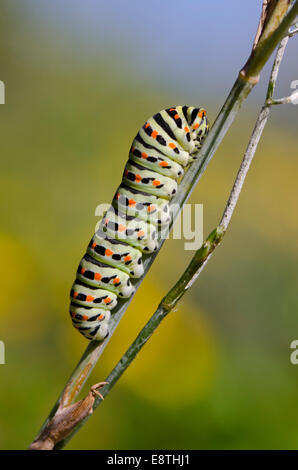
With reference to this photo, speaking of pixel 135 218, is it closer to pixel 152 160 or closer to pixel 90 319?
pixel 152 160

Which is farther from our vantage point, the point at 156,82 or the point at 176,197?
the point at 156,82

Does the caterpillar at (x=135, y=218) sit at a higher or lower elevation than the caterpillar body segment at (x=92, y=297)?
higher

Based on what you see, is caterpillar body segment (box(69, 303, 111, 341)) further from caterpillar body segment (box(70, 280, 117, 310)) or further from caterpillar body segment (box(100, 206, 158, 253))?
caterpillar body segment (box(100, 206, 158, 253))

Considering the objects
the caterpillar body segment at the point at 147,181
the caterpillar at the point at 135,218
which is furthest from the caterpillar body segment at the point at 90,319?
the caterpillar body segment at the point at 147,181

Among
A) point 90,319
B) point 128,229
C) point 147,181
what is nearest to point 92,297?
point 90,319

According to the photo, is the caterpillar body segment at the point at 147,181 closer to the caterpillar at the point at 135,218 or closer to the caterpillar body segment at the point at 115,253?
the caterpillar at the point at 135,218

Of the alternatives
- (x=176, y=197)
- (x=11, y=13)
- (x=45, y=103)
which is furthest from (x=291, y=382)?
(x=11, y=13)
